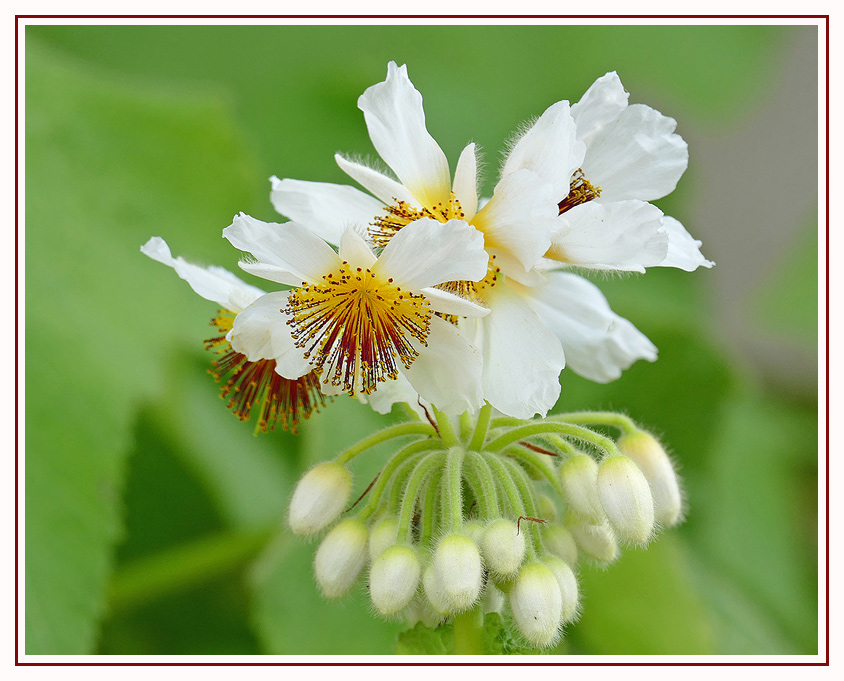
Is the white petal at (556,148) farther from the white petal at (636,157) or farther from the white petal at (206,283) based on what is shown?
the white petal at (206,283)

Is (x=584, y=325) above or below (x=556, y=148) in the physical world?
below

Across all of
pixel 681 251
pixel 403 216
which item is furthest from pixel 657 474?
pixel 403 216

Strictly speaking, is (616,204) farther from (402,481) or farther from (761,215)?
(761,215)

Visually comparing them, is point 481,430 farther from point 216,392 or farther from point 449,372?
point 216,392

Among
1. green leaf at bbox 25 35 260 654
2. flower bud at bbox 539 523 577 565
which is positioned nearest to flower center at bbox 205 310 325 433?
flower bud at bbox 539 523 577 565

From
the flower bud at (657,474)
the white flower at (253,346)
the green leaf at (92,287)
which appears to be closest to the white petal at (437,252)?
the white flower at (253,346)

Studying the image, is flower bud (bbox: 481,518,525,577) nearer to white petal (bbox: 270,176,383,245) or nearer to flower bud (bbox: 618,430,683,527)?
flower bud (bbox: 618,430,683,527)
